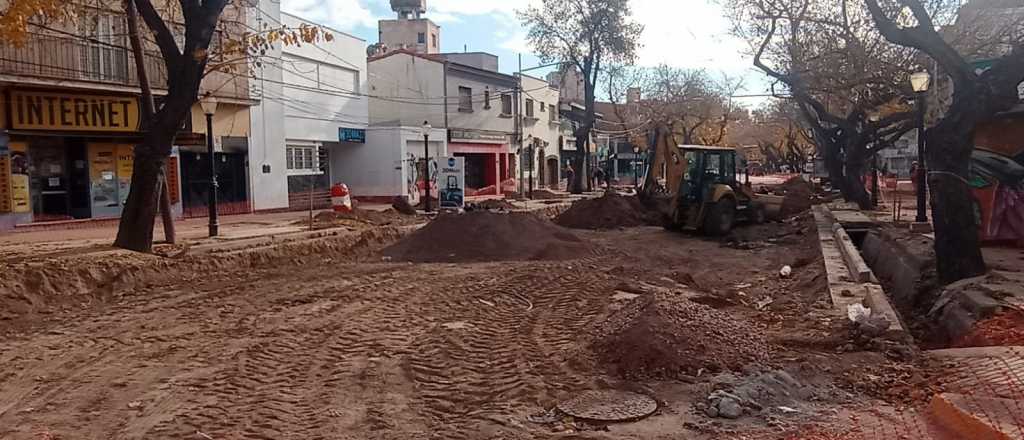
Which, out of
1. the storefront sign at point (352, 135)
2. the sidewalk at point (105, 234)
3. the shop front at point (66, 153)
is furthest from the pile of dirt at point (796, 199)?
the shop front at point (66, 153)

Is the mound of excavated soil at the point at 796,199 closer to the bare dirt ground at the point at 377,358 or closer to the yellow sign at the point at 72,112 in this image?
the bare dirt ground at the point at 377,358

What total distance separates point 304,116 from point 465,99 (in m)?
11.9

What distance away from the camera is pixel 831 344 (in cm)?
786

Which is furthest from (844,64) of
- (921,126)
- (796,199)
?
(796,199)

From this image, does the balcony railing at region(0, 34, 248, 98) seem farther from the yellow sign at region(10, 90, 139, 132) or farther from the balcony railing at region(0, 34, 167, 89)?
the yellow sign at region(10, 90, 139, 132)

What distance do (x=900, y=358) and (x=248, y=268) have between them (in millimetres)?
11673

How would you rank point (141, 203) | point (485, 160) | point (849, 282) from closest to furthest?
point (849, 282) < point (141, 203) < point (485, 160)

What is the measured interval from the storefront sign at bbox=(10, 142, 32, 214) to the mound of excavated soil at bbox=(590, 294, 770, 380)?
1689 cm

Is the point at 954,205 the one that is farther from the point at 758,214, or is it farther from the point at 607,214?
the point at 607,214

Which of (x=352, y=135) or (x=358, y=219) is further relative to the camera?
(x=352, y=135)

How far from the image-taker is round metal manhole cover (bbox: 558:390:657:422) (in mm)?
5957

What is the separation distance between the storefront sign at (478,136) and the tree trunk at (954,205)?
2809 centimetres

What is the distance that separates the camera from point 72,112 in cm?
2048

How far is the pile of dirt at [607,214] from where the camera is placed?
81.1ft
